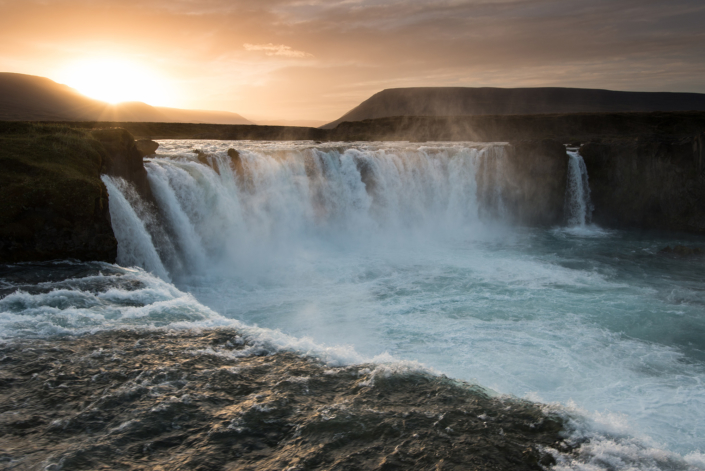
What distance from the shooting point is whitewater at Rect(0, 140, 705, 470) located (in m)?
7.28

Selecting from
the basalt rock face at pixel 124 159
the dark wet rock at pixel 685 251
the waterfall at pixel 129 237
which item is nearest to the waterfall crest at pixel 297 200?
the waterfall at pixel 129 237

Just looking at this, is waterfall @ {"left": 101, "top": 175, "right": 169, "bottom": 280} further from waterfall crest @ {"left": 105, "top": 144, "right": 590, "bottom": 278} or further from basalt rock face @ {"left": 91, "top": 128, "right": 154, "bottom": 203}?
basalt rock face @ {"left": 91, "top": 128, "right": 154, "bottom": 203}

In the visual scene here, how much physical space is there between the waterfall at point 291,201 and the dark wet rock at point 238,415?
698 centimetres

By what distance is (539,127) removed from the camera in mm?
44969

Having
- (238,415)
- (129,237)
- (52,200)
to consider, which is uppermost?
(52,200)

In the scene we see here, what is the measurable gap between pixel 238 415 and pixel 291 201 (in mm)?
15226

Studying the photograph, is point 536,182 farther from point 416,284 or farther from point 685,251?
point 416,284

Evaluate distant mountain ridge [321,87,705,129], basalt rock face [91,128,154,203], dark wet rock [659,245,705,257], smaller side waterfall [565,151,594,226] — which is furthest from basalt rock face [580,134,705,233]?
distant mountain ridge [321,87,705,129]

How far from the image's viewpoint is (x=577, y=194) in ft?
80.1

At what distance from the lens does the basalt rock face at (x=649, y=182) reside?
2288 cm

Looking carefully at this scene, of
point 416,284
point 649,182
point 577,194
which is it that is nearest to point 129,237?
point 416,284

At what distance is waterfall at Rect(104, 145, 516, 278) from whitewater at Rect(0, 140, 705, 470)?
2.7 inches

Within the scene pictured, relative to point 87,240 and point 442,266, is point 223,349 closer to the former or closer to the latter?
point 87,240

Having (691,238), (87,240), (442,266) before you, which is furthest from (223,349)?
(691,238)
